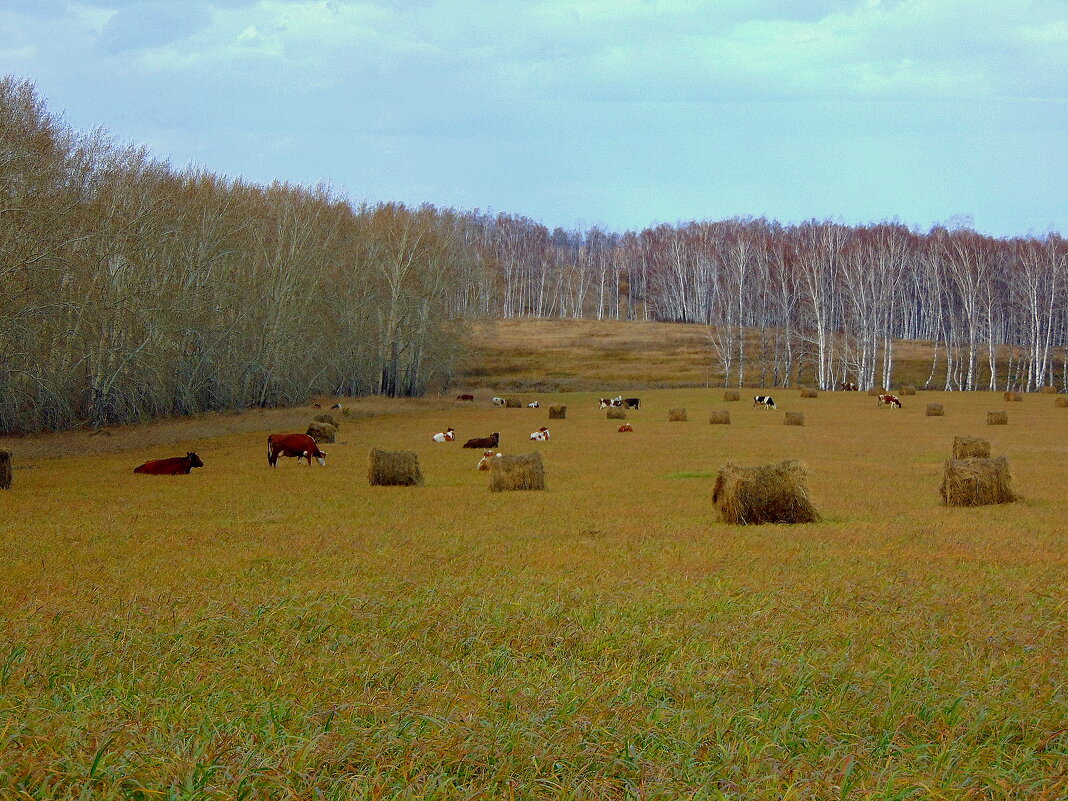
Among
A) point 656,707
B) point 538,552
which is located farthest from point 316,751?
point 538,552

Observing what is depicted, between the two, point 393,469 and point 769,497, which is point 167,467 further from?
point 769,497

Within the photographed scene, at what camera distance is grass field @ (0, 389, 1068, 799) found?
4.57m

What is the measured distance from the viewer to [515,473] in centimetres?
1769

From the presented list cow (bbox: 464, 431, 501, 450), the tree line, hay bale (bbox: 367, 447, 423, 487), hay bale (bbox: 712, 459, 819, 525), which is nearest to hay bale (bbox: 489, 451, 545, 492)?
hay bale (bbox: 367, 447, 423, 487)

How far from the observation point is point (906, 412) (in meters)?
46.7

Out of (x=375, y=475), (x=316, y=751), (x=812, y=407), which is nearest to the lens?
(x=316, y=751)

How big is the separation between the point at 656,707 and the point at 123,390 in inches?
1331

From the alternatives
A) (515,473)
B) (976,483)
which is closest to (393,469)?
(515,473)

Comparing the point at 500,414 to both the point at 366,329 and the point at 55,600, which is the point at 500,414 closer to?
the point at 366,329

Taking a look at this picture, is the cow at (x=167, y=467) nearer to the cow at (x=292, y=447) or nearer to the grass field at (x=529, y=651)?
the cow at (x=292, y=447)

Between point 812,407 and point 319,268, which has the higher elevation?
point 319,268

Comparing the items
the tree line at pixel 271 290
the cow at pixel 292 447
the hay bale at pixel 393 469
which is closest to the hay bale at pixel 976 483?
the hay bale at pixel 393 469

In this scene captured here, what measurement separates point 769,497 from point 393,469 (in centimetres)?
783

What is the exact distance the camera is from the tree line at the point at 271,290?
27859 mm
